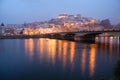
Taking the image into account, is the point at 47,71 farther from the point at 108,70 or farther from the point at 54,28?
the point at 54,28

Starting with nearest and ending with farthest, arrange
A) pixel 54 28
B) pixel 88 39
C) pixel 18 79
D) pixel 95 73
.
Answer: pixel 18 79 < pixel 95 73 < pixel 88 39 < pixel 54 28

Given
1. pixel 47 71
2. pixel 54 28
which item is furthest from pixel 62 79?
pixel 54 28

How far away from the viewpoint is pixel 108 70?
5.99m

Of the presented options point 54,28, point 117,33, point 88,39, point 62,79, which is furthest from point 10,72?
point 54,28

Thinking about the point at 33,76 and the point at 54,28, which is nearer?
the point at 33,76

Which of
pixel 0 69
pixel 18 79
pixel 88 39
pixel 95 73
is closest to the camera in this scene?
pixel 18 79

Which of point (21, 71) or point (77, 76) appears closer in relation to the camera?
point (77, 76)

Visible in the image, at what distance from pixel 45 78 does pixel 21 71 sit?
88 cm

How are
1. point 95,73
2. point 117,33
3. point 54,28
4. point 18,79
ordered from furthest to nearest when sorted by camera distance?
point 54,28
point 117,33
point 95,73
point 18,79

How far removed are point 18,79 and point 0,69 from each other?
1168mm

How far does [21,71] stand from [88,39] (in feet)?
46.4

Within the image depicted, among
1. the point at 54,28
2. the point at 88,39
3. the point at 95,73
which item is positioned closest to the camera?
the point at 95,73

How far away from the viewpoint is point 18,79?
5078mm

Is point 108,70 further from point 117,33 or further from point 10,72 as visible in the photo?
point 117,33
